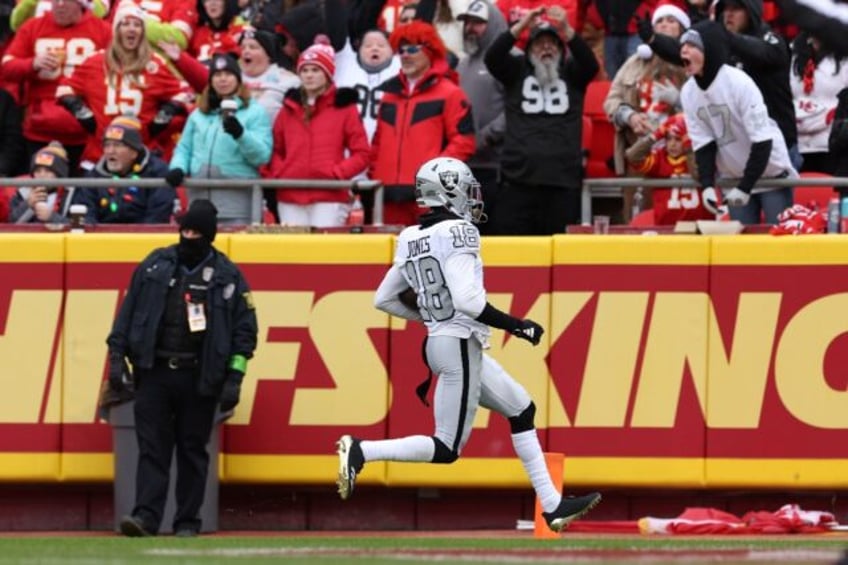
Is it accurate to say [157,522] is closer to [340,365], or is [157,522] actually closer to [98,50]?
[340,365]

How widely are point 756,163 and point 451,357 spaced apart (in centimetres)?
276

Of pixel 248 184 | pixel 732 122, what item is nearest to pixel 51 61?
pixel 248 184

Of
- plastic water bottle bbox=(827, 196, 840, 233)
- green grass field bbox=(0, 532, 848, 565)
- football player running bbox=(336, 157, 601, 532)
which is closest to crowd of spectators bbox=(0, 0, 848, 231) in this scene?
plastic water bottle bbox=(827, 196, 840, 233)

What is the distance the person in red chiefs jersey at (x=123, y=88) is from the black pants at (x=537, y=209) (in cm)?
282

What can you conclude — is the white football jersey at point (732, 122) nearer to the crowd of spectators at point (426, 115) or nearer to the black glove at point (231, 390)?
the crowd of spectators at point (426, 115)

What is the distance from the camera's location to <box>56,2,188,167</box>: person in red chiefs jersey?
52.2ft

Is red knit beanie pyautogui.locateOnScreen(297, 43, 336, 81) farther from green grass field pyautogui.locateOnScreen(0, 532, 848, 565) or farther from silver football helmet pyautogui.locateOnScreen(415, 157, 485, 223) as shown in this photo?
green grass field pyautogui.locateOnScreen(0, 532, 848, 565)

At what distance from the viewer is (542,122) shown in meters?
14.8

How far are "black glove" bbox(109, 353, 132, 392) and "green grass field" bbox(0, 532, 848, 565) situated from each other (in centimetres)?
94

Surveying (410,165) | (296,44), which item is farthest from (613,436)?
(296,44)

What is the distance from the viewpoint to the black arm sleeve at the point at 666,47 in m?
14.3

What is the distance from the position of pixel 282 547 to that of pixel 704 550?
2381mm

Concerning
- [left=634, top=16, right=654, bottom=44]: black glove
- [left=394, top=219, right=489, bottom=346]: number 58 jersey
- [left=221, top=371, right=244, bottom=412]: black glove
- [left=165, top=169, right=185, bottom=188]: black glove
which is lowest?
[left=221, top=371, right=244, bottom=412]: black glove

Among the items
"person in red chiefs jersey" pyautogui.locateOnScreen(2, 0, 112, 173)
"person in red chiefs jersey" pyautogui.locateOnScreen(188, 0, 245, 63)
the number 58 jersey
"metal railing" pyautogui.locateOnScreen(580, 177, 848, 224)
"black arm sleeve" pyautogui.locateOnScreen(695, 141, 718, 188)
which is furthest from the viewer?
"person in red chiefs jersey" pyautogui.locateOnScreen(188, 0, 245, 63)
